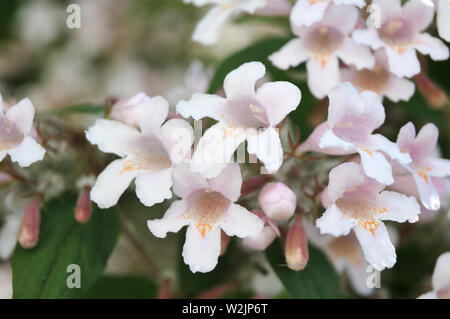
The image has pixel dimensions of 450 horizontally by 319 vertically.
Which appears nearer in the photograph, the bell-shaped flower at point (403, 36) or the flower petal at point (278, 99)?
the flower petal at point (278, 99)

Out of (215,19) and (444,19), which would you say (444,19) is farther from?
(215,19)

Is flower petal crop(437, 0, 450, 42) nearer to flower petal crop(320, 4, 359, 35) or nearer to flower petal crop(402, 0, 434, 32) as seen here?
flower petal crop(402, 0, 434, 32)

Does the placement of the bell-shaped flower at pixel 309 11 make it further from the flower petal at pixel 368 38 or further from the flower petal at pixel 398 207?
the flower petal at pixel 398 207

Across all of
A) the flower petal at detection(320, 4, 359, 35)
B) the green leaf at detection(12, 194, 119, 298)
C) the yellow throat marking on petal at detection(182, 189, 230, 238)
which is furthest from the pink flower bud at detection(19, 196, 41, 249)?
the flower petal at detection(320, 4, 359, 35)

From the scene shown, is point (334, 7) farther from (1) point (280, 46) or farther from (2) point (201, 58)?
(2) point (201, 58)

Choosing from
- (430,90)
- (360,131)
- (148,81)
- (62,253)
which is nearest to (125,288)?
(62,253)

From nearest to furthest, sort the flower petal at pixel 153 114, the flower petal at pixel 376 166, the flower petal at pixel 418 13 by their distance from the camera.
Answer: the flower petal at pixel 376 166 → the flower petal at pixel 153 114 → the flower petal at pixel 418 13

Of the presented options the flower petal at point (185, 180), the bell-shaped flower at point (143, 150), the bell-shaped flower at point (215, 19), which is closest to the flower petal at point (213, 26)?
the bell-shaped flower at point (215, 19)
